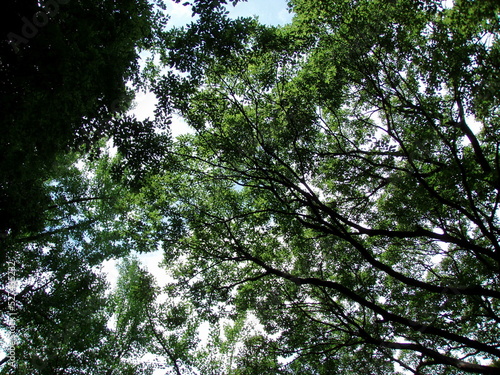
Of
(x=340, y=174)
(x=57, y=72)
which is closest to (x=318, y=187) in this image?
(x=340, y=174)

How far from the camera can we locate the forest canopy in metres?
6.69

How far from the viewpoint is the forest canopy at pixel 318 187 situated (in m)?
6.69

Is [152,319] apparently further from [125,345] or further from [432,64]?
[432,64]

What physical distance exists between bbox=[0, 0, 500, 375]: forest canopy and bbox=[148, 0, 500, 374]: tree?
64 mm

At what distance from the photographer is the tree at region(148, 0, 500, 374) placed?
6.86m

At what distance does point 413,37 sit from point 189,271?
10664mm

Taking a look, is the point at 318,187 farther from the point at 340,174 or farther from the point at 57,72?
the point at 57,72

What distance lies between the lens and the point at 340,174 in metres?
9.61

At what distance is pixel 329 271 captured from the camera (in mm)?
10672

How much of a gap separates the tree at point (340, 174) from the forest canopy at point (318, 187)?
64mm

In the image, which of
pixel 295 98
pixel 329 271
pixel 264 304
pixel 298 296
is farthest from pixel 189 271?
pixel 295 98

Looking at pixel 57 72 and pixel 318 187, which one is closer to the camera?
pixel 57 72

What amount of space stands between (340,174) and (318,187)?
1.25m

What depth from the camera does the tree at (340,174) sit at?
6.86 meters
